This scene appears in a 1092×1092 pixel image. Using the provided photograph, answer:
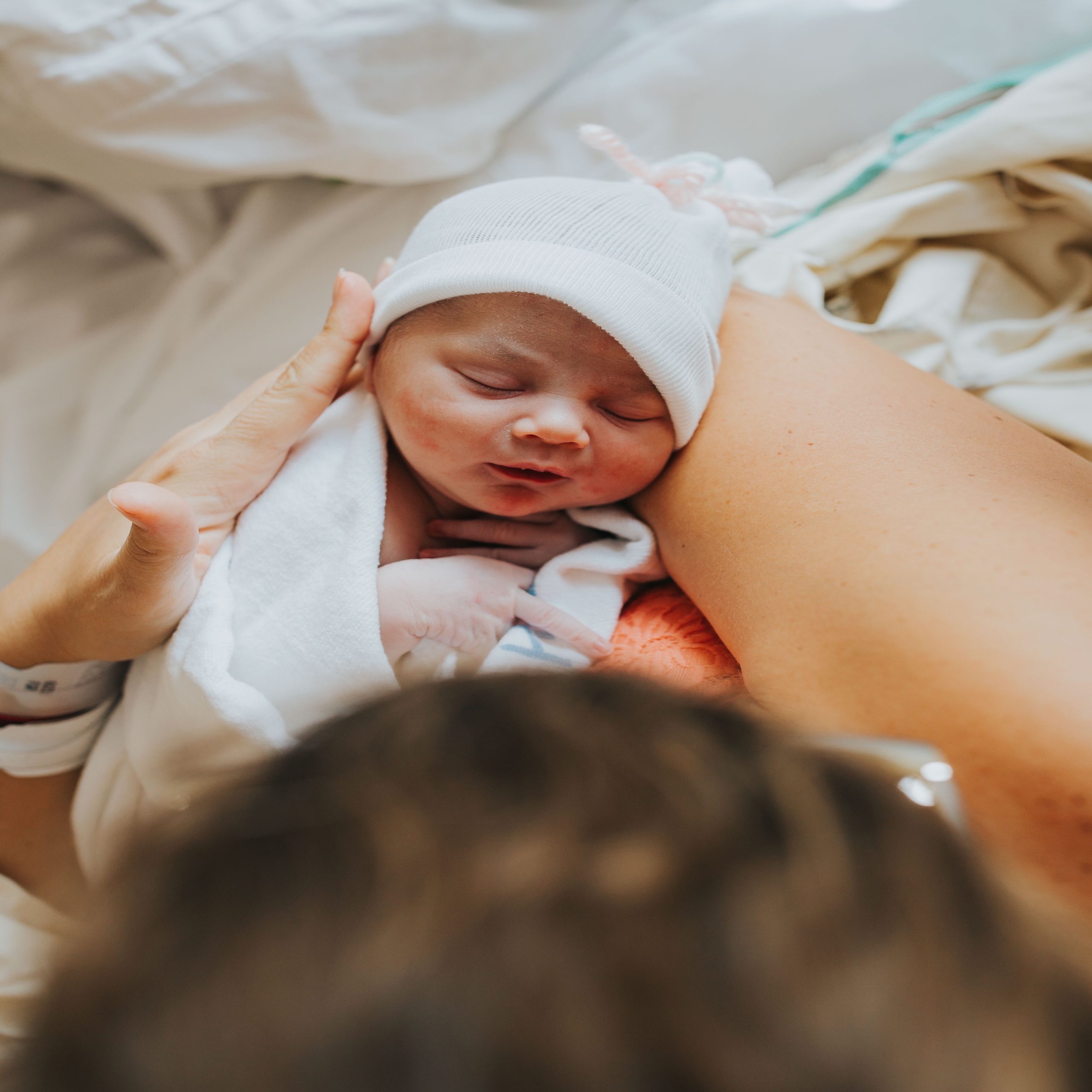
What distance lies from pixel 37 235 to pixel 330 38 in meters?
0.66

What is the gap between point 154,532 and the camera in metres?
0.77

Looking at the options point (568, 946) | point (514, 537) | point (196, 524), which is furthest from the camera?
point (514, 537)

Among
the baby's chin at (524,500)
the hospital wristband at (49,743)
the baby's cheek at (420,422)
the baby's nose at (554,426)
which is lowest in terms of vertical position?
the hospital wristband at (49,743)

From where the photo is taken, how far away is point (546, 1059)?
0.93ft

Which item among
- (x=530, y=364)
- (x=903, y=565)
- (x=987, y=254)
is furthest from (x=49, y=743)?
(x=987, y=254)

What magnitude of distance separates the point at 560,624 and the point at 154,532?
45 centimetres

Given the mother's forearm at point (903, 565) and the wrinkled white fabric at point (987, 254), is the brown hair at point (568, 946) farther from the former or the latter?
the wrinkled white fabric at point (987, 254)

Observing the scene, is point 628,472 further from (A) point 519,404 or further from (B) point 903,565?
(B) point 903,565

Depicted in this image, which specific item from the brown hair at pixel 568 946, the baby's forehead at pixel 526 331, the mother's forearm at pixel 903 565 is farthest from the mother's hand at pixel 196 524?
the brown hair at pixel 568 946

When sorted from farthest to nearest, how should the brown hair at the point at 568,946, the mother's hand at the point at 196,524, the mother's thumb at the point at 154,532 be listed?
the mother's hand at the point at 196,524, the mother's thumb at the point at 154,532, the brown hair at the point at 568,946

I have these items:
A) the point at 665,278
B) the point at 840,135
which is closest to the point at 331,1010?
the point at 665,278

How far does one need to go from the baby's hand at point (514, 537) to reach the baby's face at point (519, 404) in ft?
0.27

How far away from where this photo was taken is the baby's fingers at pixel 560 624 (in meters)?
0.96

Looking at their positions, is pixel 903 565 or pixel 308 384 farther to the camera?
pixel 308 384
